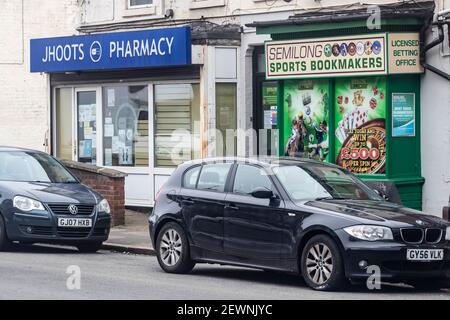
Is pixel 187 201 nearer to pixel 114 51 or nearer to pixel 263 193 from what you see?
pixel 263 193

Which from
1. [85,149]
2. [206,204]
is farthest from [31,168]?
[85,149]

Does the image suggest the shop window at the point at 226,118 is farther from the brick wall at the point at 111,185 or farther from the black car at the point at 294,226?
the black car at the point at 294,226

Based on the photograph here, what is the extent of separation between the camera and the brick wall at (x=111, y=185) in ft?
69.2

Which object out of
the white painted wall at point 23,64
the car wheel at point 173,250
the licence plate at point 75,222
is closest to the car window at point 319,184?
the car wheel at point 173,250

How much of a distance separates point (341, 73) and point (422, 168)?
213 cm

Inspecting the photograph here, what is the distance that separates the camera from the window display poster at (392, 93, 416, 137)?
18.9 metres

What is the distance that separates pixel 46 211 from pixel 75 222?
0.49 meters

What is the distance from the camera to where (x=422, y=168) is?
62.4 feet

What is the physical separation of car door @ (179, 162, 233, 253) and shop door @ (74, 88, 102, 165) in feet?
33.4

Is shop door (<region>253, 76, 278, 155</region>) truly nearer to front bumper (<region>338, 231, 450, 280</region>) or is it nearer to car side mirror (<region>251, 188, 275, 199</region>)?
car side mirror (<region>251, 188, 275, 199</region>)

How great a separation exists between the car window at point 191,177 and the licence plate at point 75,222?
2.88 meters
